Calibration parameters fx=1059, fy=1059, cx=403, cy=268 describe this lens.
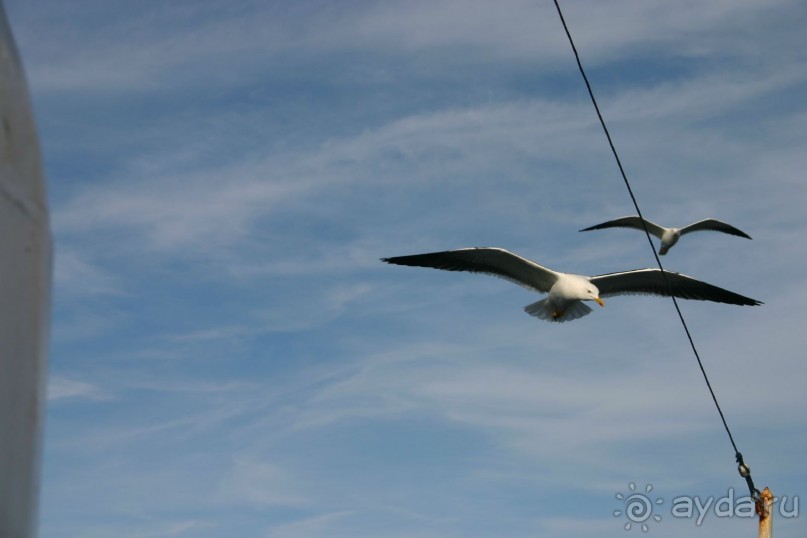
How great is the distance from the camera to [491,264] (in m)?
15.8

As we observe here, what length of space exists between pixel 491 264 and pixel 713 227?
8.41 meters

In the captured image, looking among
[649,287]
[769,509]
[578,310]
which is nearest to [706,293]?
[649,287]

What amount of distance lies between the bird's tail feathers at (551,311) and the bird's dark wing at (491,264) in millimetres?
387

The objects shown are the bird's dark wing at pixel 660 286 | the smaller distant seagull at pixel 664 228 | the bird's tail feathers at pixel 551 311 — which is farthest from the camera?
the smaller distant seagull at pixel 664 228

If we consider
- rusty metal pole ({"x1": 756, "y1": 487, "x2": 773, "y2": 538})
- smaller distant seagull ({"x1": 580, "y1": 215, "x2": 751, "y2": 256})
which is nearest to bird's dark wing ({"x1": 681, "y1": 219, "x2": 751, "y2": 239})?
smaller distant seagull ({"x1": 580, "y1": 215, "x2": 751, "y2": 256})

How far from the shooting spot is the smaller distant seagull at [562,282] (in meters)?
15.2

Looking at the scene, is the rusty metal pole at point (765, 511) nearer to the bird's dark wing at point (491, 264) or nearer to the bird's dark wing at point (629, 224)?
the bird's dark wing at point (491, 264)

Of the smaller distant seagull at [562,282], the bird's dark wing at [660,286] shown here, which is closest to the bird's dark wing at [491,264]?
the smaller distant seagull at [562,282]

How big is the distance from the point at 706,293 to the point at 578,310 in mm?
2011

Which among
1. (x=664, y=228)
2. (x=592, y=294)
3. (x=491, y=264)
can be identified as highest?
(x=664, y=228)

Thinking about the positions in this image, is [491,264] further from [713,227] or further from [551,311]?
[713,227]

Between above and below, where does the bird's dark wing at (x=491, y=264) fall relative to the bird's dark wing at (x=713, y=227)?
below

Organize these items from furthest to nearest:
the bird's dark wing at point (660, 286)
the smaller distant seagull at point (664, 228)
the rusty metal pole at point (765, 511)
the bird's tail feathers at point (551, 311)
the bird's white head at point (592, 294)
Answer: the smaller distant seagull at point (664, 228) < the bird's dark wing at point (660, 286) < the bird's tail feathers at point (551, 311) < the bird's white head at point (592, 294) < the rusty metal pole at point (765, 511)

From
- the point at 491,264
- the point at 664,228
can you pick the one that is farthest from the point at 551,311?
the point at 664,228
